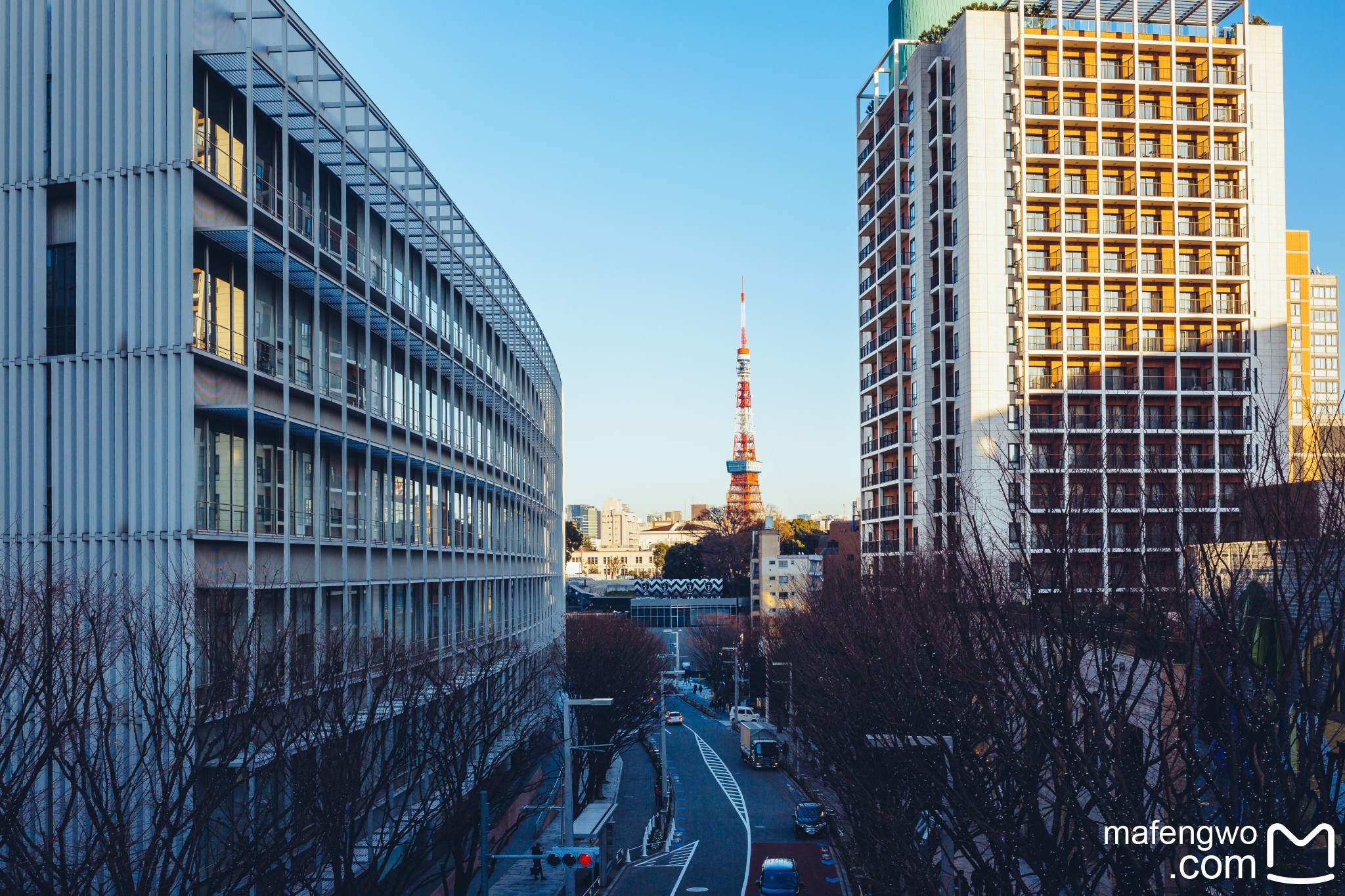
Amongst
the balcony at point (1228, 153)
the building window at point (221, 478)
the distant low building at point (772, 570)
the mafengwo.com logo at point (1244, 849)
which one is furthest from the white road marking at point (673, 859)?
the distant low building at point (772, 570)

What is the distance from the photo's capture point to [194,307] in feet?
67.5

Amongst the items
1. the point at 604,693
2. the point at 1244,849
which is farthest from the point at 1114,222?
the point at 1244,849

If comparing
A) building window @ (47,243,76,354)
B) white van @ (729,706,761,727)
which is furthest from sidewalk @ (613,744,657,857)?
building window @ (47,243,76,354)

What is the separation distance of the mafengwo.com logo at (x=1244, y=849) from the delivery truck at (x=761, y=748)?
48327 millimetres

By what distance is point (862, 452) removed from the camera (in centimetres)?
6322

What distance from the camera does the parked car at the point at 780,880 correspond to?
3009cm

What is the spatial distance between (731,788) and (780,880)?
24041 millimetres

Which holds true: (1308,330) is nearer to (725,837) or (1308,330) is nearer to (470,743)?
(725,837)

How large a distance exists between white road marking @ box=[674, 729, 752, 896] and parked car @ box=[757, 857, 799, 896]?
5.12 ft

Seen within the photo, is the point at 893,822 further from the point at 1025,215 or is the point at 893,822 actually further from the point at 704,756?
the point at 704,756

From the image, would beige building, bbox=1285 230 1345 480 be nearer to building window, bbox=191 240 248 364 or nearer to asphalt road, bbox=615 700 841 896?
asphalt road, bbox=615 700 841 896

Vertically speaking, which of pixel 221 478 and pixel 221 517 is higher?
pixel 221 478

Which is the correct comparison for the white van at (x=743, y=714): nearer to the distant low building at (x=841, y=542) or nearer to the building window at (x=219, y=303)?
the distant low building at (x=841, y=542)

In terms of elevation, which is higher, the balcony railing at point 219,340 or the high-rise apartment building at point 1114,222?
the high-rise apartment building at point 1114,222
